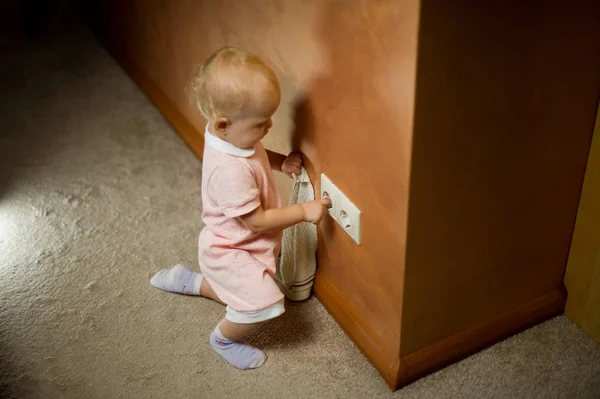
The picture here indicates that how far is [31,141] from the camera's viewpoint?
2314 mm

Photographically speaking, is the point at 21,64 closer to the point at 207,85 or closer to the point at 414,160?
the point at 207,85

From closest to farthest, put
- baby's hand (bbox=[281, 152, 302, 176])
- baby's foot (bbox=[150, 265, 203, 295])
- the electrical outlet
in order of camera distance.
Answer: the electrical outlet < baby's hand (bbox=[281, 152, 302, 176]) < baby's foot (bbox=[150, 265, 203, 295])

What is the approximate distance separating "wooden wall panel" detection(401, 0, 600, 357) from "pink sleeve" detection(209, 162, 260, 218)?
1.07 feet

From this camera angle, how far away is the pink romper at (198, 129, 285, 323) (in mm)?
1321

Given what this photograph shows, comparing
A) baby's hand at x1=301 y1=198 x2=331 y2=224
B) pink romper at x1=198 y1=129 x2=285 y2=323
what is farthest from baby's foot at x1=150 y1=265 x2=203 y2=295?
baby's hand at x1=301 y1=198 x2=331 y2=224

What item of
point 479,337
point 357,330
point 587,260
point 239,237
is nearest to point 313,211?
point 239,237

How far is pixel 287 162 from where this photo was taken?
148 centimetres

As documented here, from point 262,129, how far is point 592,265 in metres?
0.76

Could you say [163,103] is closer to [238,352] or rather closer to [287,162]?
[287,162]

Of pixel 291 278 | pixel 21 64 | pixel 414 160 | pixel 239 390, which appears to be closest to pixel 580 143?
pixel 414 160

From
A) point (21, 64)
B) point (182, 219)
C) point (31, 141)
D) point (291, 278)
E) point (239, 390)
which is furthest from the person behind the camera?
point (21, 64)

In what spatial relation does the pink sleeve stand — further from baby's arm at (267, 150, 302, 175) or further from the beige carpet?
the beige carpet

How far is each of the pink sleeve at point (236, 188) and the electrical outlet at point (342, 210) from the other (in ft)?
0.52

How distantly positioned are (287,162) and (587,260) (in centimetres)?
68
